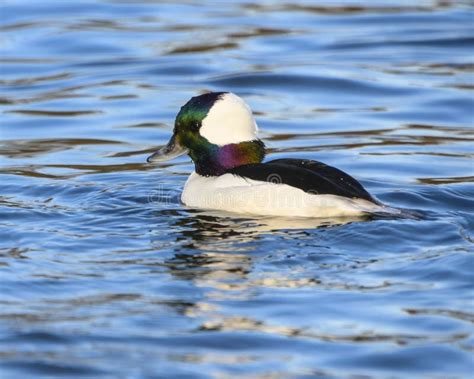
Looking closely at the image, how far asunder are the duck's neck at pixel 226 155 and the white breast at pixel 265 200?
0.18 metres

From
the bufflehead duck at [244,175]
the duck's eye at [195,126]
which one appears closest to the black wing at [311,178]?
the bufflehead duck at [244,175]

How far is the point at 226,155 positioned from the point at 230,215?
69 centimetres

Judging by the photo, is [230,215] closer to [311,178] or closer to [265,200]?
[265,200]

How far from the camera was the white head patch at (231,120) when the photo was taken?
31.0 feet

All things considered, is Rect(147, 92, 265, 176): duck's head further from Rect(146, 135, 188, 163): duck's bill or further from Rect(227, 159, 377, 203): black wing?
Rect(227, 159, 377, 203): black wing

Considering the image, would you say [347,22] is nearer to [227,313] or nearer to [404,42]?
[404,42]

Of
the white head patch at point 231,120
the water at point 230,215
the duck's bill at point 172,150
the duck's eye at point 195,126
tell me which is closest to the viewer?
the water at point 230,215

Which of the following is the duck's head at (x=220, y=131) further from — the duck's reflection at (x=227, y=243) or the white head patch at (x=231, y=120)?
the duck's reflection at (x=227, y=243)

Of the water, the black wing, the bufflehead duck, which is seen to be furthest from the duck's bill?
the black wing

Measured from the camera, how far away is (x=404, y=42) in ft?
56.1

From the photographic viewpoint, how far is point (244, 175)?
9.12 m

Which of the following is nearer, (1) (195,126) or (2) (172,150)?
(1) (195,126)

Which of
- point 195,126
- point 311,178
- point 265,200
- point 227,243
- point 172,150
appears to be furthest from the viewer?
point 172,150

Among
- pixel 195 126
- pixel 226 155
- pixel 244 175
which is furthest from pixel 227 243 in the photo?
pixel 195 126
